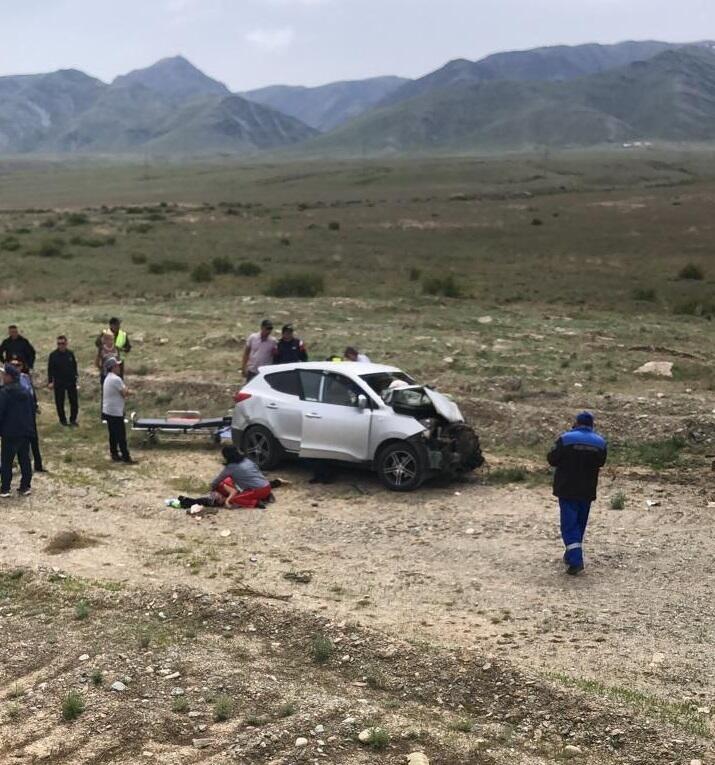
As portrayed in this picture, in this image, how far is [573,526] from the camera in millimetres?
9852

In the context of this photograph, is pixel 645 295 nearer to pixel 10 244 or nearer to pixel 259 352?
pixel 259 352

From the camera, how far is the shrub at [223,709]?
23.1 feet

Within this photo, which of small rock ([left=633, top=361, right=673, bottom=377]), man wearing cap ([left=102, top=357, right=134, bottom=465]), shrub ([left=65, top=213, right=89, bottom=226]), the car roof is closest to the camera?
the car roof

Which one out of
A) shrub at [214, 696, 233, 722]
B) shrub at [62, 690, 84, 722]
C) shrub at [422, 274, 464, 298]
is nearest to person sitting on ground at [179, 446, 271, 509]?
shrub at [62, 690, 84, 722]

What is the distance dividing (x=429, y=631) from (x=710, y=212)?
206 feet

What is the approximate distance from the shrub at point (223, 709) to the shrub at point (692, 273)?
34.4 meters

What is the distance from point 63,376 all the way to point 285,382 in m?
4.85

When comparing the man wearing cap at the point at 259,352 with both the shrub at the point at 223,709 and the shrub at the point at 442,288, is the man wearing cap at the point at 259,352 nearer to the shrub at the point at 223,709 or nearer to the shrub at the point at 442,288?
the shrub at the point at 223,709

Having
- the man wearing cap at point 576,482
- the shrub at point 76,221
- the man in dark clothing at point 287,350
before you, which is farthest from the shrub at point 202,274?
the shrub at point 76,221

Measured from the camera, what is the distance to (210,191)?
4968 inches

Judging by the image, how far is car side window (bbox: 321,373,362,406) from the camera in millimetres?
13805

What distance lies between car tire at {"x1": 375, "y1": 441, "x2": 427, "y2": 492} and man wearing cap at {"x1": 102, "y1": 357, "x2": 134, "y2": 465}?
13.7 feet

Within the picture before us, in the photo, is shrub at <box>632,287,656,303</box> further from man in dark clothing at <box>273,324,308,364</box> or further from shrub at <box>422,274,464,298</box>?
man in dark clothing at <box>273,324,308,364</box>

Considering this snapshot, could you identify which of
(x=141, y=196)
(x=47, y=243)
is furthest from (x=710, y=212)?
(x=141, y=196)
